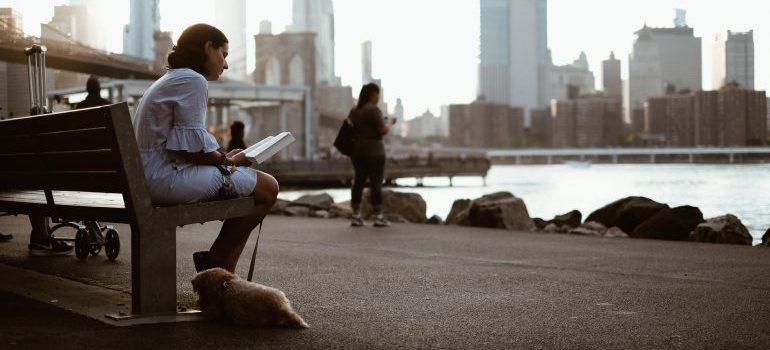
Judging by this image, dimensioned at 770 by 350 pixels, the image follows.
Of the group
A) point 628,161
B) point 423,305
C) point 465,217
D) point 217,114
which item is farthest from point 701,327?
point 628,161

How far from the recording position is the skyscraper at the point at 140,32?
137250 mm

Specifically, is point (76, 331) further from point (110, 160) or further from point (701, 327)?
point (701, 327)

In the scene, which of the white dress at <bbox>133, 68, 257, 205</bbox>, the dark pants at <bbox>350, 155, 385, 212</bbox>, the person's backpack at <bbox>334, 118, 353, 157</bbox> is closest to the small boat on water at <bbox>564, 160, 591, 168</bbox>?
the dark pants at <bbox>350, 155, 385, 212</bbox>

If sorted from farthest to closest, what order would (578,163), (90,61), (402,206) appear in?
(578,163) → (90,61) → (402,206)

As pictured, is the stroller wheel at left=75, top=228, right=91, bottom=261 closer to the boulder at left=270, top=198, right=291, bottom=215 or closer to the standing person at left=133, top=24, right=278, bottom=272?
the standing person at left=133, top=24, right=278, bottom=272

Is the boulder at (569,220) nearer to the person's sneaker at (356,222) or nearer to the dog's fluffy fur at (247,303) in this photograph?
the person's sneaker at (356,222)

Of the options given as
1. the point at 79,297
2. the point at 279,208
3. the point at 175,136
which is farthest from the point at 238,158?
the point at 279,208

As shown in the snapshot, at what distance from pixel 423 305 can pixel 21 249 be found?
13.2 feet

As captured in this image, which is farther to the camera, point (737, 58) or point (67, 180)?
point (737, 58)

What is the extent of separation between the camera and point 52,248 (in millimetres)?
6762

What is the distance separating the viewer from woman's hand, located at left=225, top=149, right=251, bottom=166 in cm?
395

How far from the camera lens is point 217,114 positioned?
101562mm

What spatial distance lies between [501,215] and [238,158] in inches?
279

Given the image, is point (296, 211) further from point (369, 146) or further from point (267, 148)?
point (267, 148)
